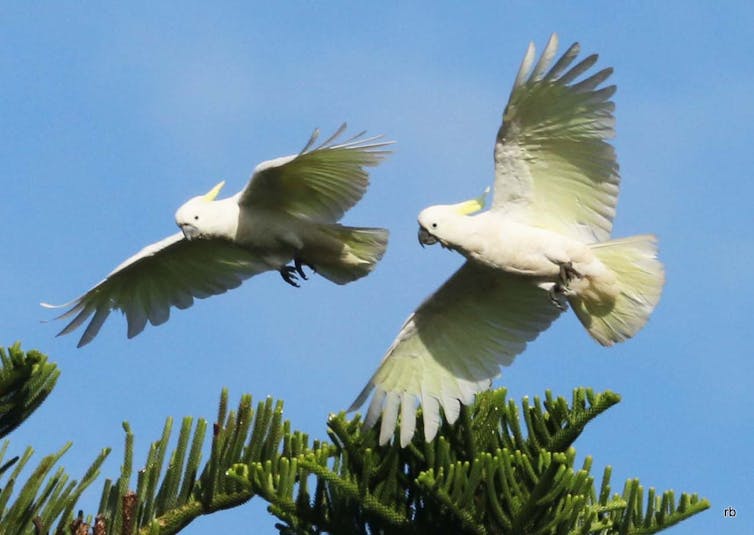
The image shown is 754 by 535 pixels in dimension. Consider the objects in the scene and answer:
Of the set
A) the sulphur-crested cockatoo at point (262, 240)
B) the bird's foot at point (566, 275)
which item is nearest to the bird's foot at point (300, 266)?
the sulphur-crested cockatoo at point (262, 240)

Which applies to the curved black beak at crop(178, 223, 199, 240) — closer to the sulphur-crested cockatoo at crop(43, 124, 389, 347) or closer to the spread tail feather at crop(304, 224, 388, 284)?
the sulphur-crested cockatoo at crop(43, 124, 389, 347)

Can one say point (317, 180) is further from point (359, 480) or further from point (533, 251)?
point (359, 480)

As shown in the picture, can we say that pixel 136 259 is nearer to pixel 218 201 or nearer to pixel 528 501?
pixel 218 201

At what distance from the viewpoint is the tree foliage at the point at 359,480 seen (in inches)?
254

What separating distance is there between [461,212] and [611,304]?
3.64 ft

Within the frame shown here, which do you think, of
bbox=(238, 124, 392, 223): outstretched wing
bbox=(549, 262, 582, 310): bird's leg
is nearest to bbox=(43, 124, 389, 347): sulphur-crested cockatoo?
bbox=(238, 124, 392, 223): outstretched wing

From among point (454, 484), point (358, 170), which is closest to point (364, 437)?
point (454, 484)

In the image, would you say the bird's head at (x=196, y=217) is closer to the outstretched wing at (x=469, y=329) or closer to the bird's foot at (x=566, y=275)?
the outstretched wing at (x=469, y=329)

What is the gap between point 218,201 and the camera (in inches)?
397

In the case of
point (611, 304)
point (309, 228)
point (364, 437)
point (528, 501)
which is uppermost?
point (309, 228)

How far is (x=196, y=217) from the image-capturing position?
1003cm

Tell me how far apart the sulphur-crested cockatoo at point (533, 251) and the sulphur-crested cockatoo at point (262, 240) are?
3.24 ft

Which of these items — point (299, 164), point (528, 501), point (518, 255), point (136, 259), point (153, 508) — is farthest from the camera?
point (136, 259)

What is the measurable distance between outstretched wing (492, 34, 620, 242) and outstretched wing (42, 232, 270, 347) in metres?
2.50
